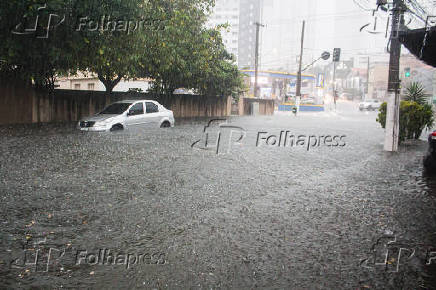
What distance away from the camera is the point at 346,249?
4.46 meters

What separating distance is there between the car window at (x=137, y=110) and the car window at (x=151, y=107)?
0.31 m

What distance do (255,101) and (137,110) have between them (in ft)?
83.1

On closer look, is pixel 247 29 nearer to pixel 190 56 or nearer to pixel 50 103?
pixel 190 56

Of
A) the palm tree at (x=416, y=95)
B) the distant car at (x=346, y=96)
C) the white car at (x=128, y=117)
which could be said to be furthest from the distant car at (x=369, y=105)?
the white car at (x=128, y=117)

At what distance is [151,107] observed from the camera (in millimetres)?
17188

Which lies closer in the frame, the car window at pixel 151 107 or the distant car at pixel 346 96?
the car window at pixel 151 107

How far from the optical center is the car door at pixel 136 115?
1588 centimetres

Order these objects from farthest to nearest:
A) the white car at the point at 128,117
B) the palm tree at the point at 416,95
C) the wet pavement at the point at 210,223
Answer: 1. the palm tree at the point at 416,95
2. the white car at the point at 128,117
3. the wet pavement at the point at 210,223

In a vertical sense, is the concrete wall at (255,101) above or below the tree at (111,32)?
below

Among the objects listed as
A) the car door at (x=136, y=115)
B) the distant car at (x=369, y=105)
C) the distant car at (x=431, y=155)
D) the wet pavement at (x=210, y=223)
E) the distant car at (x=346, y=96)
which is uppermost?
the distant car at (x=346, y=96)

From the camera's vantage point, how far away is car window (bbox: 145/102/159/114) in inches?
665

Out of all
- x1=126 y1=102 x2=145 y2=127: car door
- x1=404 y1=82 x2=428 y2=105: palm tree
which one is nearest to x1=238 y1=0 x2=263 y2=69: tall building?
x1=404 y1=82 x2=428 y2=105: palm tree

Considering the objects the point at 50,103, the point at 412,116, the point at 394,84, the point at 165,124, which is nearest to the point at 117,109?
the point at 165,124

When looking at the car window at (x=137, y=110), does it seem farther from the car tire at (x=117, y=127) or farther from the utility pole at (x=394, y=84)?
the utility pole at (x=394, y=84)
